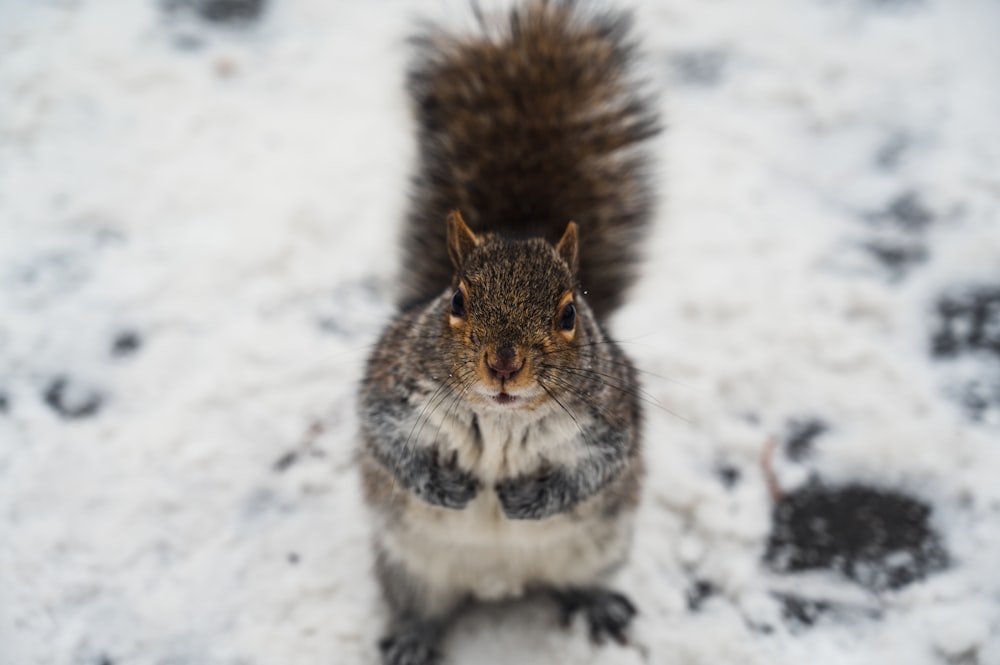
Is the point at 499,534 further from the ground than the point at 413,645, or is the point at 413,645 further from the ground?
the point at 499,534

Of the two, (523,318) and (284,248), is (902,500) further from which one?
(284,248)

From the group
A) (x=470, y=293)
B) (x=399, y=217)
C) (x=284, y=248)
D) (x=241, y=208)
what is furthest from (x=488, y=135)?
(x=241, y=208)

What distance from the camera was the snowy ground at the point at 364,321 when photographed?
155cm

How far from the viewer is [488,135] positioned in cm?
156

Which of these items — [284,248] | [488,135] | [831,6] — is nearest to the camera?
[488,135]

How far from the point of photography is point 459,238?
1.23 metres

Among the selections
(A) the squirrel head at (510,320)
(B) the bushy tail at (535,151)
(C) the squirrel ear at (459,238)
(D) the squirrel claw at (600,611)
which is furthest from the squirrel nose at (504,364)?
(D) the squirrel claw at (600,611)

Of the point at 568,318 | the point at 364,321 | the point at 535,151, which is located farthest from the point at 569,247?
the point at 364,321

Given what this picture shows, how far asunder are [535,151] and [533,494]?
68cm

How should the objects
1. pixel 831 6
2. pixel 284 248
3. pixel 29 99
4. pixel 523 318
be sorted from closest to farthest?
pixel 523 318 < pixel 284 248 < pixel 29 99 < pixel 831 6

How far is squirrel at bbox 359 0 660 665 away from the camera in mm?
1169

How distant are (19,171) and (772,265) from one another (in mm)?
2113

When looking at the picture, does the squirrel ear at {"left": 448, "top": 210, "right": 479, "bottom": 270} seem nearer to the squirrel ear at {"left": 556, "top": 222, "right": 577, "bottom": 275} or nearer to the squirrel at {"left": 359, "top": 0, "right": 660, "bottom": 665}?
the squirrel at {"left": 359, "top": 0, "right": 660, "bottom": 665}

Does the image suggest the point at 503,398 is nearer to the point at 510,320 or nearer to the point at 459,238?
the point at 510,320
